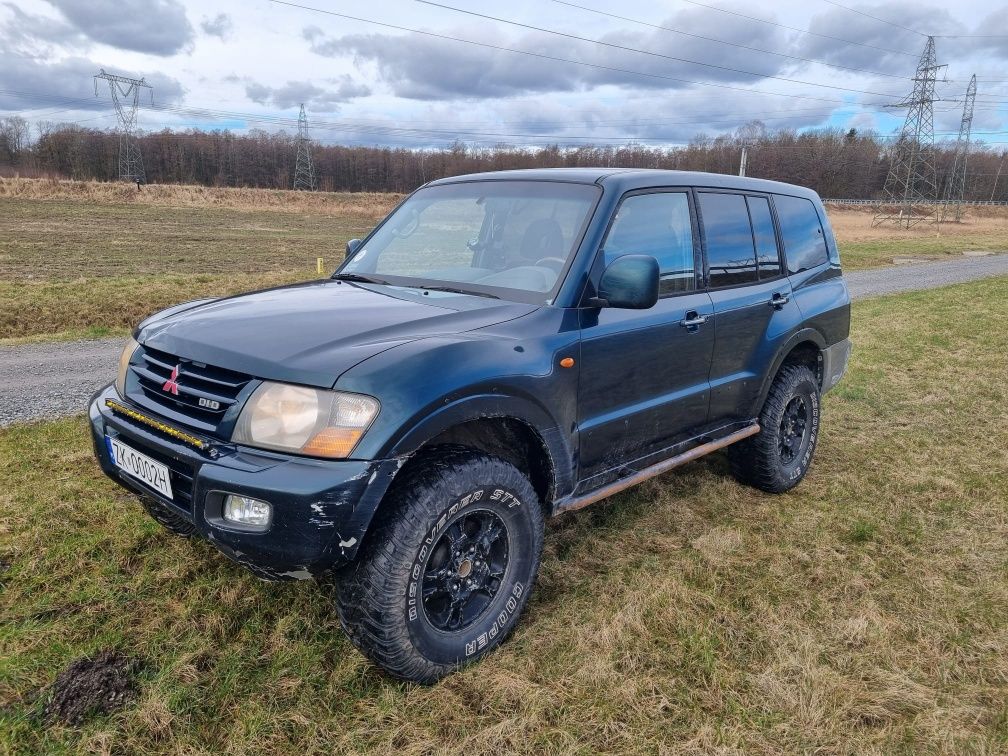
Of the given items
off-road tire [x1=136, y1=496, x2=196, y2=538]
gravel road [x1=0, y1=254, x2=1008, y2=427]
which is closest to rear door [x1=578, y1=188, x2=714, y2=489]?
off-road tire [x1=136, y1=496, x2=196, y2=538]

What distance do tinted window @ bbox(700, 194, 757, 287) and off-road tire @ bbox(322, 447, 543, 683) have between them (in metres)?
1.82

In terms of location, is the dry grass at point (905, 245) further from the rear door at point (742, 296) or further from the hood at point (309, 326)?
the hood at point (309, 326)

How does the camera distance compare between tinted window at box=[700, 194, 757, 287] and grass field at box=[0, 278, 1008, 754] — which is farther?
tinted window at box=[700, 194, 757, 287]

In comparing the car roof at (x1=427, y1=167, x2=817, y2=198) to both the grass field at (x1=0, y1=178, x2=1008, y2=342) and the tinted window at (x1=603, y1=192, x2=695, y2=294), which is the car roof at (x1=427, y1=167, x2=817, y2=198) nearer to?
the tinted window at (x1=603, y1=192, x2=695, y2=294)

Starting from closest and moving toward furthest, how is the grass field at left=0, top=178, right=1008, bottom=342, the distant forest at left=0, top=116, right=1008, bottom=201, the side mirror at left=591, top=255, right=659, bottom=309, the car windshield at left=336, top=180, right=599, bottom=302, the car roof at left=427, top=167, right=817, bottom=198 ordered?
the side mirror at left=591, top=255, right=659, bottom=309 < the car windshield at left=336, top=180, right=599, bottom=302 < the car roof at left=427, top=167, right=817, bottom=198 < the grass field at left=0, top=178, right=1008, bottom=342 < the distant forest at left=0, top=116, right=1008, bottom=201

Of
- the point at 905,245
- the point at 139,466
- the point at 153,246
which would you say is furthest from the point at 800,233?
the point at 905,245

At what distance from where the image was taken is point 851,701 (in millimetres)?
2402

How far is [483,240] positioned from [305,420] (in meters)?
1.52

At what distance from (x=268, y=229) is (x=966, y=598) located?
33.4 m

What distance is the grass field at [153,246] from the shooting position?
10.4 m

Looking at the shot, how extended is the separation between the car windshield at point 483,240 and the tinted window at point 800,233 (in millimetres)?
1798

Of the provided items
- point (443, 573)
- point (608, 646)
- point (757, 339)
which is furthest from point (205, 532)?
point (757, 339)

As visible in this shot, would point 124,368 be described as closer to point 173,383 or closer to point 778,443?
point 173,383

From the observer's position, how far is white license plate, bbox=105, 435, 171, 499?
2379 millimetres
